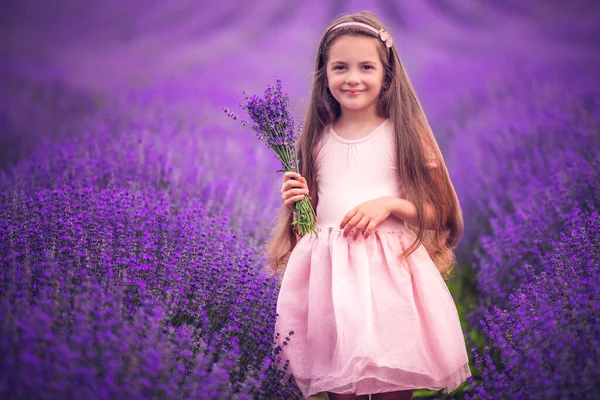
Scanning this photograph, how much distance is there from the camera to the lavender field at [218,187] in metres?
1.59

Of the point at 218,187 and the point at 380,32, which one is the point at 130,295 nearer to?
the point at 380,32

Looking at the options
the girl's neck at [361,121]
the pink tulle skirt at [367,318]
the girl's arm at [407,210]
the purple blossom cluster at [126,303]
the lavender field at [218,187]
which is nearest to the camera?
the purple blossom cluster at [126,303]

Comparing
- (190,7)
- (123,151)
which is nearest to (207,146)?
(123,151)

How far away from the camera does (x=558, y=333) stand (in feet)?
5.47

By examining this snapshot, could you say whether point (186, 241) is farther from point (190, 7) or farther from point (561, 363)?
point (190, 7)

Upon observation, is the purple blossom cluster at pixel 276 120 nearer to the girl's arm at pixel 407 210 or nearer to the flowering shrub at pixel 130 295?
the girl's arm at pixel 407 210

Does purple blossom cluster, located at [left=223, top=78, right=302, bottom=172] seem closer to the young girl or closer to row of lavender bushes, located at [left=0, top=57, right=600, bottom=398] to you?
the young girl

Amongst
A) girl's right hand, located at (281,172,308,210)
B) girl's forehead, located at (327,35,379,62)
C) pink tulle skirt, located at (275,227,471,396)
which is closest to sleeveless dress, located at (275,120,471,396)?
pink tulle skirt, located at (275,227,471,396)

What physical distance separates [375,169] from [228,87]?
337cm

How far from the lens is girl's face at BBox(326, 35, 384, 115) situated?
2.00 m

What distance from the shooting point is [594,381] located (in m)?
1.44

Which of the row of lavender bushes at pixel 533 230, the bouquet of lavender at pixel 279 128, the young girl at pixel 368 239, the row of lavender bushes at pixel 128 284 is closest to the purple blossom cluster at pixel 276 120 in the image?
the bouquet of lavender at pixel 279 128

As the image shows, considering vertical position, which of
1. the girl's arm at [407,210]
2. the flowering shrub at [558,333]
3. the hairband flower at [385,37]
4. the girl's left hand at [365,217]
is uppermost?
the hairband flower at [385,37]

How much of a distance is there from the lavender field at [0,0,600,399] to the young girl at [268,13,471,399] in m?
0.17
